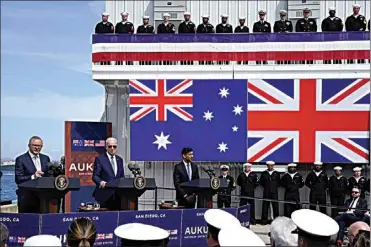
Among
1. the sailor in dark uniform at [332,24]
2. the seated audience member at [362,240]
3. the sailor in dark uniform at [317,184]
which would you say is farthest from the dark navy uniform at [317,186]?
the seated audience member at [362,240]

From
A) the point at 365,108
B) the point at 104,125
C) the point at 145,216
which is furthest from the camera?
the point at 104,125

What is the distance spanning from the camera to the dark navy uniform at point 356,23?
504 inches

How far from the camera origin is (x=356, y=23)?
12.9 metres

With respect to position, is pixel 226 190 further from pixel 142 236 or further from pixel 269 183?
pixel 142 236

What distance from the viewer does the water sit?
1068 cm

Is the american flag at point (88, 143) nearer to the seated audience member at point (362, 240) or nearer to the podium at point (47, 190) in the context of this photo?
the podium at point (47, 190)

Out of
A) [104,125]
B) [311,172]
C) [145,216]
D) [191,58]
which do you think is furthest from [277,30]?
[145,216]

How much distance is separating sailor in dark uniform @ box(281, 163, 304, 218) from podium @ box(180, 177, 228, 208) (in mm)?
3791

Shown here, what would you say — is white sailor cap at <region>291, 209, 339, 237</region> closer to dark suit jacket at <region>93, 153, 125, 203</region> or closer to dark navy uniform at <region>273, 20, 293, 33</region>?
dark suit jacket at <region>93, 153, 125, 203</region>

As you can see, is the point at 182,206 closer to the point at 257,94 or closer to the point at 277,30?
the point at 257,94

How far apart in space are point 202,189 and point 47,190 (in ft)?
7.39

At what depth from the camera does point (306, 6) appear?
46.8 ft

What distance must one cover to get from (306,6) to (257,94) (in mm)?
2817

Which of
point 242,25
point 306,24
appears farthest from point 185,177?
point 306,24
